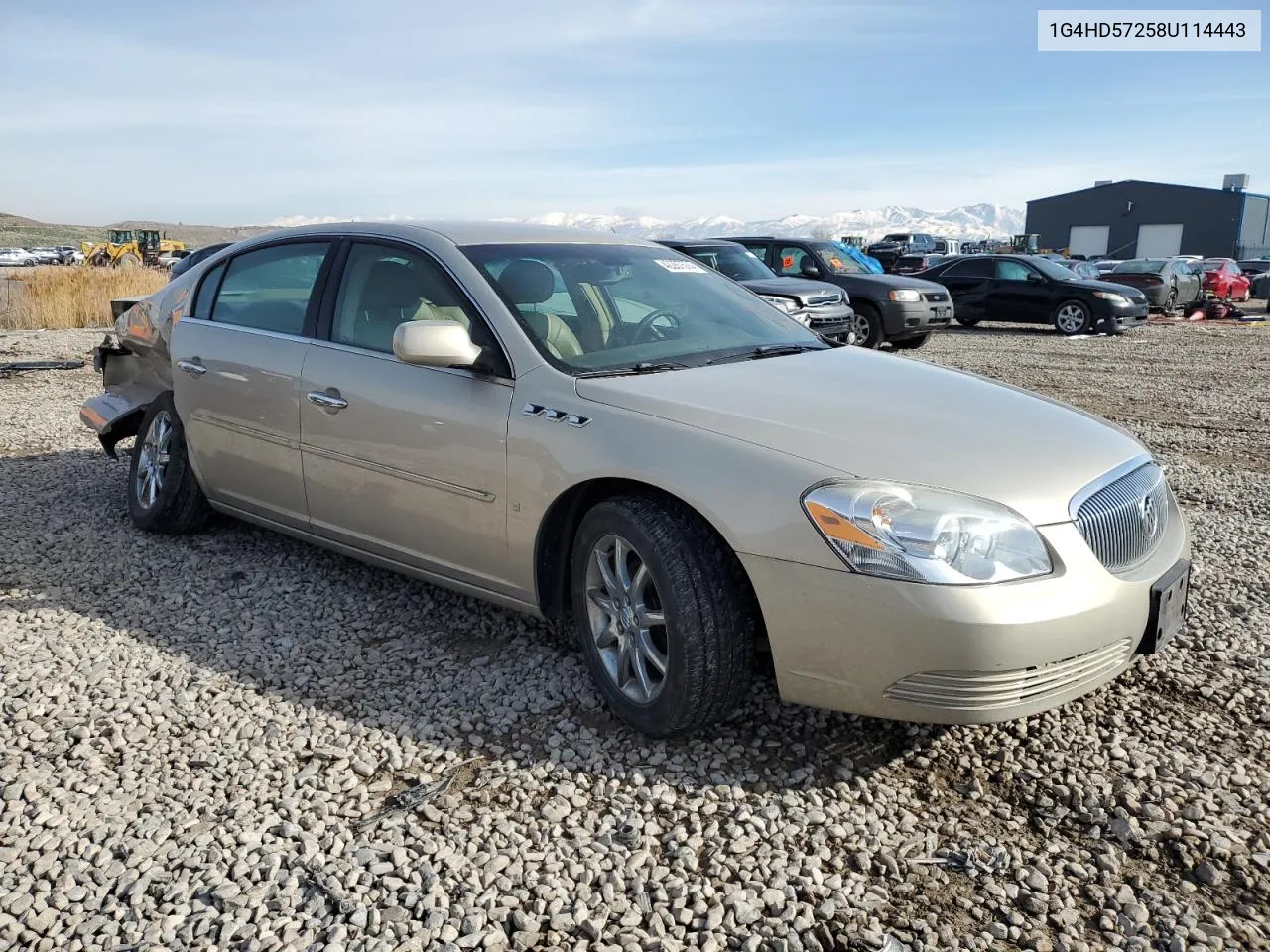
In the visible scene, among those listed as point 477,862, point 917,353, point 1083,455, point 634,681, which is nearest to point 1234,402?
point 917,353

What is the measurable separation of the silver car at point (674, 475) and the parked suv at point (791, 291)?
745cm

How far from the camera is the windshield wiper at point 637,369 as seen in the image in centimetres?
345

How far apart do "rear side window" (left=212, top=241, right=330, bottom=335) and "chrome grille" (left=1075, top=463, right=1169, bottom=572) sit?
3.09m

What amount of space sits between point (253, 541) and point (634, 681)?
2801mm

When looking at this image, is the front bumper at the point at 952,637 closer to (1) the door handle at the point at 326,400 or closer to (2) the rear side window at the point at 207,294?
(1) the door handle at the point at 326,400

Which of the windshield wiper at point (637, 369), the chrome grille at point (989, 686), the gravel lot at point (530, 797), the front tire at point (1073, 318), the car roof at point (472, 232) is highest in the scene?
the car roof at point (472, 232)

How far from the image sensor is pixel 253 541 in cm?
525

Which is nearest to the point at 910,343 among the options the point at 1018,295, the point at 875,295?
the point at 875,295

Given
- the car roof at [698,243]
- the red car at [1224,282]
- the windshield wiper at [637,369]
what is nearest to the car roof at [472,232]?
the windshield wiper at [637,369]

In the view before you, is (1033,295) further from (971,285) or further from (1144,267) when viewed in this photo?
(1144,267)

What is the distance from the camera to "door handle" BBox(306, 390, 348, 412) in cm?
397

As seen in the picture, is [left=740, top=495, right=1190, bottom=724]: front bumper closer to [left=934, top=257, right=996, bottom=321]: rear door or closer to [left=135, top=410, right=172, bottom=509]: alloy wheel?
[left=135, top=410, right=172, bottom=509]: alloy wheel

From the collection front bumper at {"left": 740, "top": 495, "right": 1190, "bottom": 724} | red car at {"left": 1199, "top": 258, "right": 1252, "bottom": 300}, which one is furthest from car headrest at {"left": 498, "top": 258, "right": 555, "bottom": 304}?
red car at {"left": 1199, "top": 258, "right": 1252, "bottom": 300}

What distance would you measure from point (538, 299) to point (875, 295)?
35.6 ft
